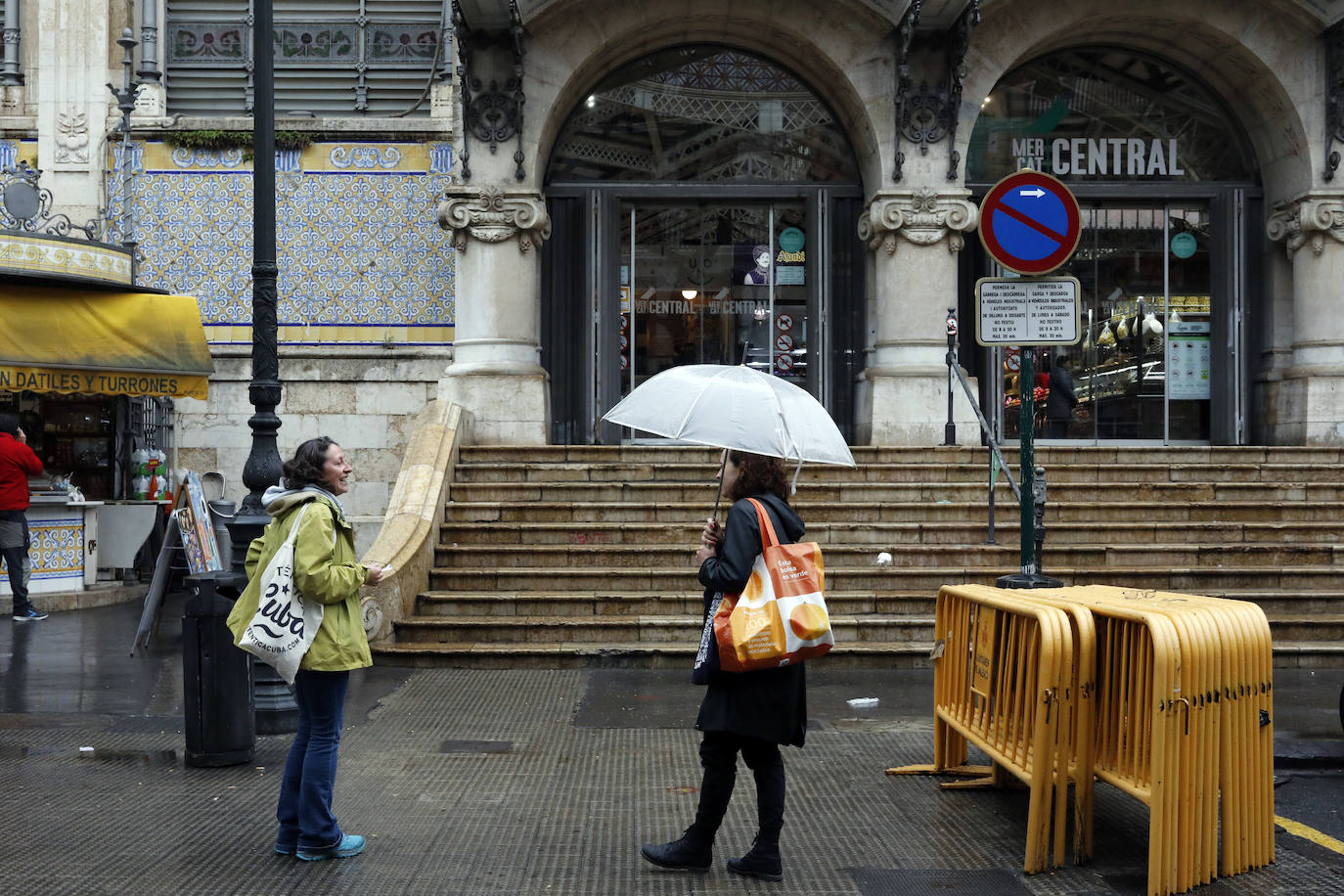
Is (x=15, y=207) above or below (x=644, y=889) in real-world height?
above

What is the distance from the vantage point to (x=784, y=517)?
5.07m

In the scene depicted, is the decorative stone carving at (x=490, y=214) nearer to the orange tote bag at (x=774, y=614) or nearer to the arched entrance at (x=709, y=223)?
the arched entrance at (x=709, y=223)

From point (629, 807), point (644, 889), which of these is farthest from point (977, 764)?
point (644, 889)

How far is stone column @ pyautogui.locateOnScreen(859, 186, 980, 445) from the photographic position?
47.2 feet

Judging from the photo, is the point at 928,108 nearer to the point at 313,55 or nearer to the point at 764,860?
the point at 313,55

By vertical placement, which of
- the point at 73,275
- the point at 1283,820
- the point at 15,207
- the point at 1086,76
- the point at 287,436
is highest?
the point at 1086,76

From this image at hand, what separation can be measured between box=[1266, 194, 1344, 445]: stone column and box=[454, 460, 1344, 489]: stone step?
1.99 meters

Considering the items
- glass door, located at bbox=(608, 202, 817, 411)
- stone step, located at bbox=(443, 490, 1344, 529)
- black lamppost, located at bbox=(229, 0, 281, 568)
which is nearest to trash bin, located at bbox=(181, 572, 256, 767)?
black lamppost, located at bbox=(229, 0, 281, 568)

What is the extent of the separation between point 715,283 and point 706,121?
6.57ft

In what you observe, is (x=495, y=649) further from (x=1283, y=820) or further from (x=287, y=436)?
(x=287, y=436)

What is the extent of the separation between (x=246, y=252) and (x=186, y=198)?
Answer: 0.97 m

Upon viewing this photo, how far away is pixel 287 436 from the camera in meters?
15.4

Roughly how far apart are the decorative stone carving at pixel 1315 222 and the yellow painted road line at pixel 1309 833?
10565mm

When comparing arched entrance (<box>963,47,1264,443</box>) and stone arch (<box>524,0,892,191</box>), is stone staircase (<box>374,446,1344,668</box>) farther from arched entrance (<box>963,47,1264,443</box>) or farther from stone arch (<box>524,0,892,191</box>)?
stone arch (<box>524,0,892,191</box>)
